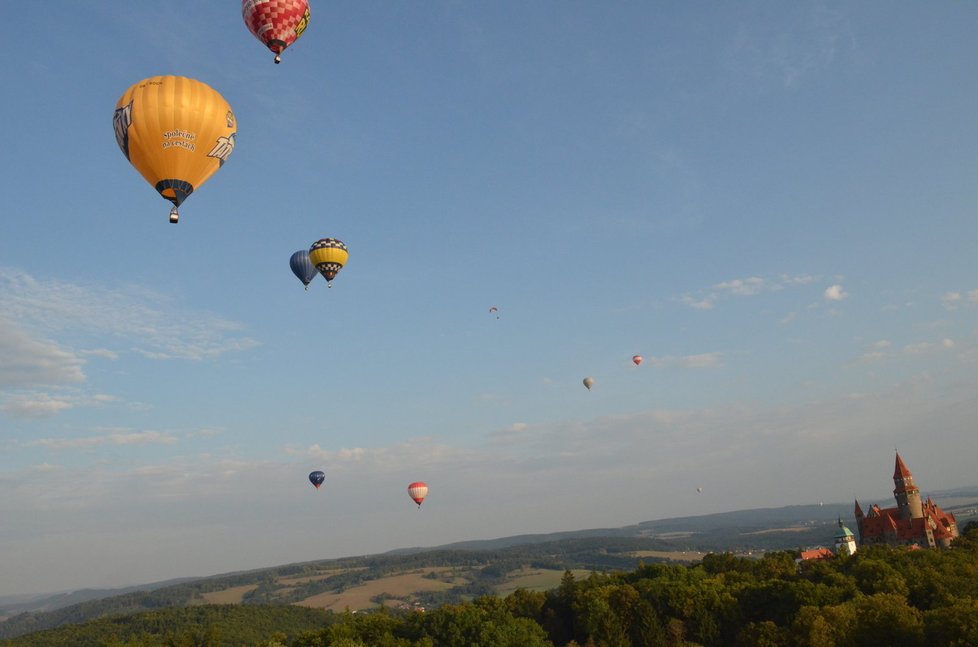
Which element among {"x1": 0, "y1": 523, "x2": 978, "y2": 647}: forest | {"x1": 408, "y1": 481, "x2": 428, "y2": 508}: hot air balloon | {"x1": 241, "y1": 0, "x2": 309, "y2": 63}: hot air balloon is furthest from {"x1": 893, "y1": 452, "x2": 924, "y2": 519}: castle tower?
{"x1": 241, "y1": 0, "x2": 309, "y2": 63}: hot air balloon

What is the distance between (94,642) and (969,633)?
226m

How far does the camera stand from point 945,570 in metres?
64.8

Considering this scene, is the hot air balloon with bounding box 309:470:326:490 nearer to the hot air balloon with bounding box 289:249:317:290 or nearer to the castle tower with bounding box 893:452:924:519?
the hot air balloon with bounding box 289:249:317:290

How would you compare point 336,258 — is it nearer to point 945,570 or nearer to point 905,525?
point 945,570

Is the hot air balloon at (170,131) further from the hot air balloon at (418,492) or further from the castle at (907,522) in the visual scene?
the castle at (907,522)

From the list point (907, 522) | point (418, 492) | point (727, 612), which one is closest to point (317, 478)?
point (418, 492)

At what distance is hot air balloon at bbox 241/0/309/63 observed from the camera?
4081 centimetres

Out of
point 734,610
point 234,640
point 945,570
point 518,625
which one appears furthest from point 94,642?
point 945,570

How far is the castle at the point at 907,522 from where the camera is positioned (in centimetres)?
11375

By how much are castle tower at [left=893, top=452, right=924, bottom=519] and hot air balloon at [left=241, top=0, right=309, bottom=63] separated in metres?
126

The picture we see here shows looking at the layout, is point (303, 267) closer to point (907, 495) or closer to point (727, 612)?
point (727, 612)

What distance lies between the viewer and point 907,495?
120 meters

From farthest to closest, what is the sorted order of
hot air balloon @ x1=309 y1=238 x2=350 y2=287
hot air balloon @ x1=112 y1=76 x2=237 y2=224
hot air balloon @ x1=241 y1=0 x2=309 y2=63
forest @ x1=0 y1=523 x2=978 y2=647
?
hot air balloon @ x1=309 y1=238 x2=350 y2=287 → forest @ x1=0 y1=523 x2=978 y2=647 → hot air balloon @ x1=241 y1=0 x2=309 y2=63 → hot air balloon @ x1=112 y1=76 x2=237 y2=224

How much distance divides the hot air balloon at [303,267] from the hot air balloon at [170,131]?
28.8 metres
